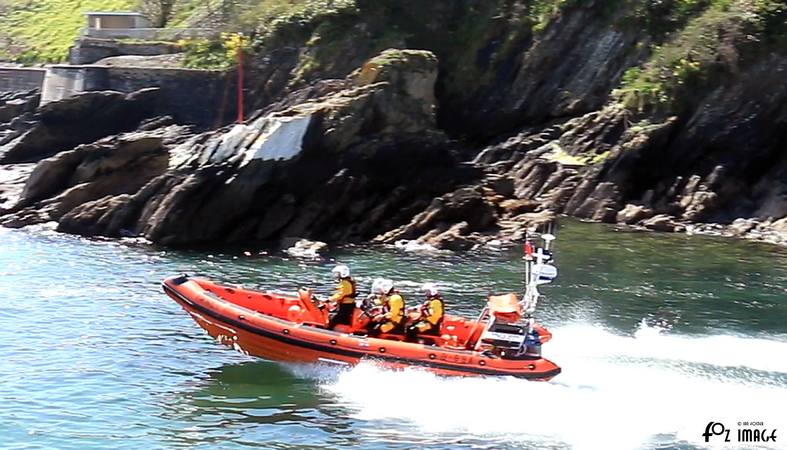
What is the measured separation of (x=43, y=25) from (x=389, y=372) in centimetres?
5580

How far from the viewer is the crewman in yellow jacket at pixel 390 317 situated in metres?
22.1

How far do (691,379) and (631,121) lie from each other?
25.5m

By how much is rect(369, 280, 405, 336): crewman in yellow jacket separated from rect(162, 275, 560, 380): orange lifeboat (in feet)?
0.54

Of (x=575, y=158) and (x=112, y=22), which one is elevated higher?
(x=112, y=22)

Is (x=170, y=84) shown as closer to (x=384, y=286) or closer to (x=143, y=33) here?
(x=143, y=33)

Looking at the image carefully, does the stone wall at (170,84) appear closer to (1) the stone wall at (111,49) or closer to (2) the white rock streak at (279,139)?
(1) the stone wall at (111,49)

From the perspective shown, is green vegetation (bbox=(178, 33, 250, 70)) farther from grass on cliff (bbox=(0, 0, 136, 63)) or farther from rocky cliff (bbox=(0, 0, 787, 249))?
grass on cliff (bbox=(0, 0, 136, 63))

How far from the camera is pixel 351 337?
2164cm

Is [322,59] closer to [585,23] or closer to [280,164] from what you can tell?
[585,23]

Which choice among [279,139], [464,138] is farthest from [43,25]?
[279,139]

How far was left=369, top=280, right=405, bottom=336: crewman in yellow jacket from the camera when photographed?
2209 cm

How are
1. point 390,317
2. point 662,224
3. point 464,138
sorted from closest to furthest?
point 390,317
point 662,224
point 464,138

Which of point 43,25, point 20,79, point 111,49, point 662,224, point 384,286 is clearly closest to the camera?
point 384,286

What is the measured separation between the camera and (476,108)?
172 ft
